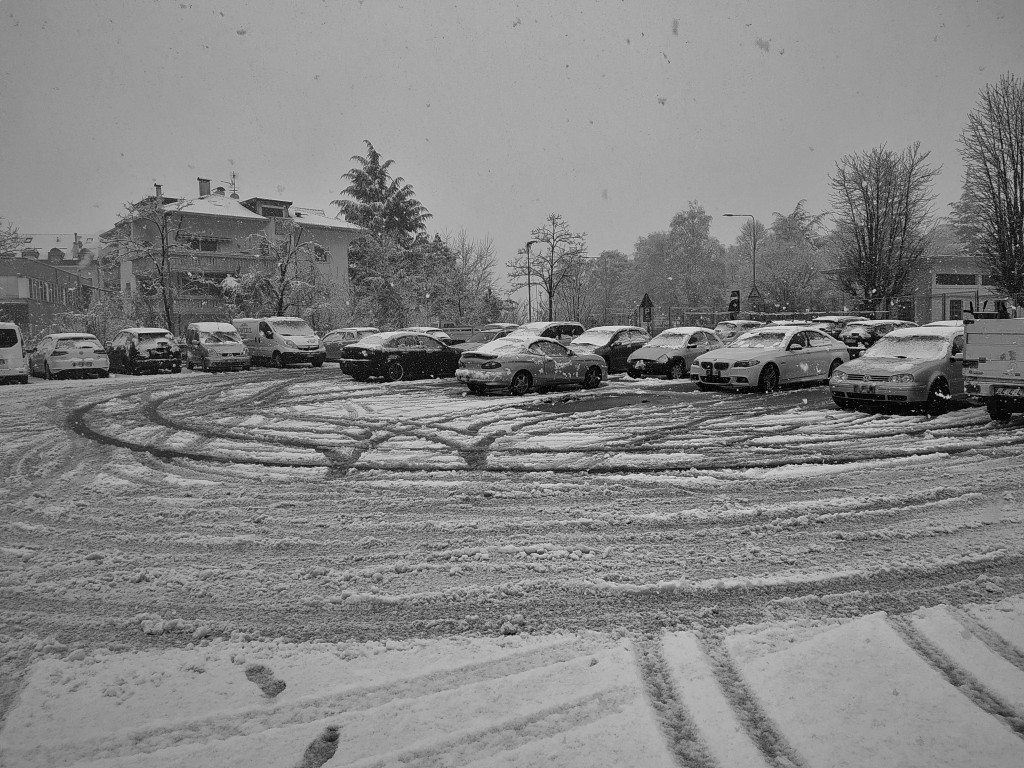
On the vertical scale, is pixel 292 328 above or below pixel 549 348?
above

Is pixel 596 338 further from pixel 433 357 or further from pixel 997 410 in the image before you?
pixel 997 410

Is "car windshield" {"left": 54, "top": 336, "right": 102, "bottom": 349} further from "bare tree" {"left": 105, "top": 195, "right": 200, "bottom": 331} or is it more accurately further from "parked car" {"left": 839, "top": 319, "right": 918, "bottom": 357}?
"parked car" {"left": 839, "top": 319, "right": 918, "bottom": 357}

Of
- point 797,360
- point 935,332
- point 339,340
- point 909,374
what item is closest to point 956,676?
point 909,374

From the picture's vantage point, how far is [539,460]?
937cm

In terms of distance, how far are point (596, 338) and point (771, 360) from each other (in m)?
6.95

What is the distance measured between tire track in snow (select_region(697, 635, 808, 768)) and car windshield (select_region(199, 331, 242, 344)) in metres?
26.5

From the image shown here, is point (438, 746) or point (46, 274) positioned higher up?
point (46, 274)

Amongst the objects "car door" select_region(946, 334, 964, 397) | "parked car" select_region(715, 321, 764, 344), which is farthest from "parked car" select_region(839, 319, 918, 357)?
"car door" select_region(946, 334, 964, 397)

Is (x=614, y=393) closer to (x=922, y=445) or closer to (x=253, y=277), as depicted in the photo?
(x=922, y=445)

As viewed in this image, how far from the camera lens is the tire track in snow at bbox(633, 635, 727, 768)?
10.2 ft

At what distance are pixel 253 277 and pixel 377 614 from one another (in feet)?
137

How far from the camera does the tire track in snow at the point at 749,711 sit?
3.10 metres

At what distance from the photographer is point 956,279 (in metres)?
60.2

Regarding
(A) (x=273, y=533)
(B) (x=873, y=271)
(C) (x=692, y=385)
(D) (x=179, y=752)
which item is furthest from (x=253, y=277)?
(D) (x=179, y=752)
